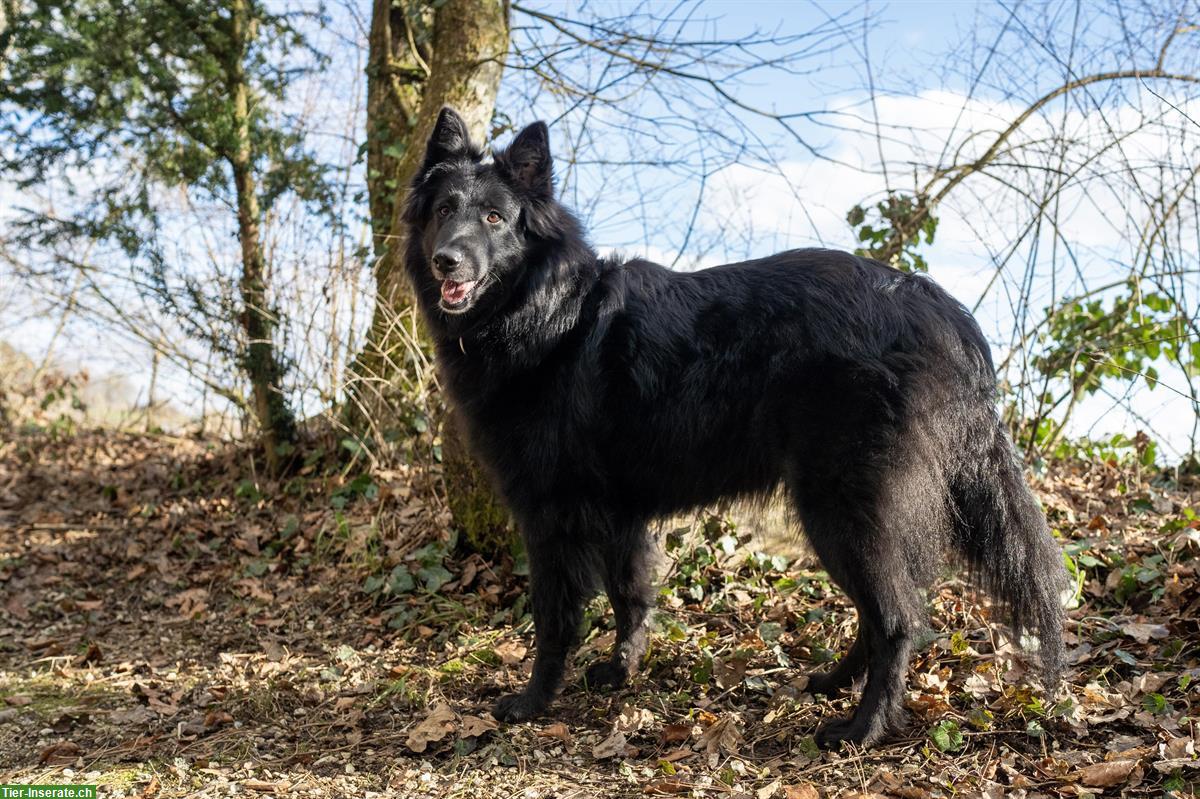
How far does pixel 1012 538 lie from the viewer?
3637mm

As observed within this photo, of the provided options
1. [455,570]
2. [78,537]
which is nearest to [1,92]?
[78,537]

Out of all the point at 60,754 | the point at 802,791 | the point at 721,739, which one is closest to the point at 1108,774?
the point at 802,791

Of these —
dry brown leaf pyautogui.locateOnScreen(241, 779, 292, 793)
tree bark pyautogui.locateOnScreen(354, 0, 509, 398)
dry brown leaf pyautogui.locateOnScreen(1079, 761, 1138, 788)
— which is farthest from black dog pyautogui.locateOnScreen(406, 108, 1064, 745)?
tree bark pyautogui.locateOnScreen(354, 0, 509, 398)

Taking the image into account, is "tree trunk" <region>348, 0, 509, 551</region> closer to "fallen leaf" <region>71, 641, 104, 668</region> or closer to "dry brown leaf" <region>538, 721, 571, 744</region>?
"fallen leaf" <region>71, 641, 104, 668</region>

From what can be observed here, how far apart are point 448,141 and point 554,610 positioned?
7.13ft

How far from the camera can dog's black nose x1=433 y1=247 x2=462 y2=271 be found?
379 centimetres

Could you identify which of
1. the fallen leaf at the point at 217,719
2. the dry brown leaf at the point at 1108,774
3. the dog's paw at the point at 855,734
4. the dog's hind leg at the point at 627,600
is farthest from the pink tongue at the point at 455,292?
the dry brown leaf at the point at 1108,774

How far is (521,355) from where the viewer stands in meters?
4.00

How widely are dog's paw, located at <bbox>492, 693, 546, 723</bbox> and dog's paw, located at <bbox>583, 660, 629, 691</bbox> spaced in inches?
11.9

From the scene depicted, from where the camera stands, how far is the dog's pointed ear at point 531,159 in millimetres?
4156

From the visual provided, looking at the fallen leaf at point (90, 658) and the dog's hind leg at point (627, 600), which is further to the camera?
the fallen leaf at point (90, 658)

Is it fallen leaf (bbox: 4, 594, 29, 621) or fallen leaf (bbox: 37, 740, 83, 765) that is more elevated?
fallen leaf (bbox: 4, 594, 29, 621)

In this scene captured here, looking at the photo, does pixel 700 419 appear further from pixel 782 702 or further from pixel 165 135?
pixel 165 135

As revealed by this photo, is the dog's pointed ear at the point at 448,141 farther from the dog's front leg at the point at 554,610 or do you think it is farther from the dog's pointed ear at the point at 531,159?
the dog's front leg at the point at 554,610
